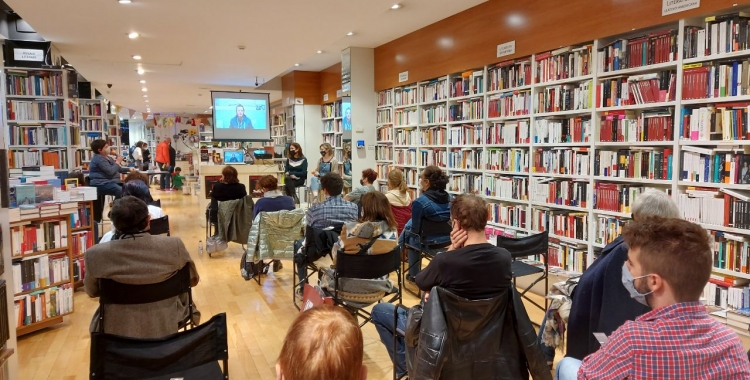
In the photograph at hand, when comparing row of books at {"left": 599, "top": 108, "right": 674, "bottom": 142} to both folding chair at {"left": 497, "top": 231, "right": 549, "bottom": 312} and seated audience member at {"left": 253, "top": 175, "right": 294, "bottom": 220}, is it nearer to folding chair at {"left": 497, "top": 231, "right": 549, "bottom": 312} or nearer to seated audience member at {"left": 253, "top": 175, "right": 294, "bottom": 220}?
folding chair at {"left": 497, "top": 231, "right": 549, "bottom": 312}

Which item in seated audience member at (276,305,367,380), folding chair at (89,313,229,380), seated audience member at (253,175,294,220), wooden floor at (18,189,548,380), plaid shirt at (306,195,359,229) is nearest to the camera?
seated audience member at (276,305,367,380)

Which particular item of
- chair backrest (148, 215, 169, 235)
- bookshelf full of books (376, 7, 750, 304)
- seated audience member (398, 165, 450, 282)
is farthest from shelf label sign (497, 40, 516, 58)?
chair backrest (148, 215, 169, 235)

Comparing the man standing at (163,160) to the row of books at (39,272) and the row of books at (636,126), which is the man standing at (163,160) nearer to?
the row of books at (39,272)

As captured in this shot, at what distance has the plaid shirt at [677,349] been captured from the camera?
4.14 ft

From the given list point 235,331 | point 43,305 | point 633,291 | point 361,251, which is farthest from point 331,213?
point 633,291

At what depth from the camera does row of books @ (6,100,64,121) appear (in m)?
6.59

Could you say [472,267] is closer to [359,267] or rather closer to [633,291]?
[633,291]

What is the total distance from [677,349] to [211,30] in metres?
5.99

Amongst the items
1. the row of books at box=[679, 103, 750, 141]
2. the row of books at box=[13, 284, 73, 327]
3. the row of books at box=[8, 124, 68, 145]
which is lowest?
the row of books at box=[13, 284, 73, 327]

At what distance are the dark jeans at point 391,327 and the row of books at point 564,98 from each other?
3.13 m

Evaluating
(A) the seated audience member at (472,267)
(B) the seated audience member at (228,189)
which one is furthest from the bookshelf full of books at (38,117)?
(A) the seated audience member at (472,267)

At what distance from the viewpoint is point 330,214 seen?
4.26 metres

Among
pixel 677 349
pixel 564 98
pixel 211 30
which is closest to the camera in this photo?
pixel 677 349

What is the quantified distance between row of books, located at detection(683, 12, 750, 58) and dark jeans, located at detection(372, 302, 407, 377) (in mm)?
3141
